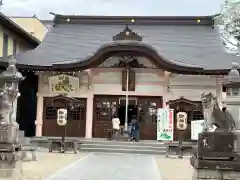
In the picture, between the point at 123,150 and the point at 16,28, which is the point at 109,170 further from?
the point at 16,28

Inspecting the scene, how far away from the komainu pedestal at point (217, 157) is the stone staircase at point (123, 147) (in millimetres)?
9382

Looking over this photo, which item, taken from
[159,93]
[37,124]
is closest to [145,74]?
[159,93]

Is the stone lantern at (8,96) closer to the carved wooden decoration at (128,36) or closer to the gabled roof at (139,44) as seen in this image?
the gabled roof at (139,44)

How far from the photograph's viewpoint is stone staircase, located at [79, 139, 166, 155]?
765 inches

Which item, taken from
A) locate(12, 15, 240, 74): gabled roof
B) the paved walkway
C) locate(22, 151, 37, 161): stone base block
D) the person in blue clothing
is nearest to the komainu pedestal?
the paved walkway

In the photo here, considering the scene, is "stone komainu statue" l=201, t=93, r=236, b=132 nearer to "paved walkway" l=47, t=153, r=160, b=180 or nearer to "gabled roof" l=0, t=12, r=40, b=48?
Answer: "paved walkway" l=47, t=153, r=160, b=180

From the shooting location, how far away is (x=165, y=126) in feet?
69.5

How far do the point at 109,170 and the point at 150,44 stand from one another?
12.4 m

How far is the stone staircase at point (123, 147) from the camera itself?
19422 mm

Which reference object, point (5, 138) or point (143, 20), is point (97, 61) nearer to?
point (143, 20)

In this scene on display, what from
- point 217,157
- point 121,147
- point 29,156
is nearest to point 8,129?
point 29,156

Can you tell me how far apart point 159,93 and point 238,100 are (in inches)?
489

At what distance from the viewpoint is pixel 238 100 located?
10.7 metres

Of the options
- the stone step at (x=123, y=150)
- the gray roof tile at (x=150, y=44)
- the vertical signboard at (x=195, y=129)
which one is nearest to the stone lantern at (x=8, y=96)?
the stone step at (x=123, y=150)
